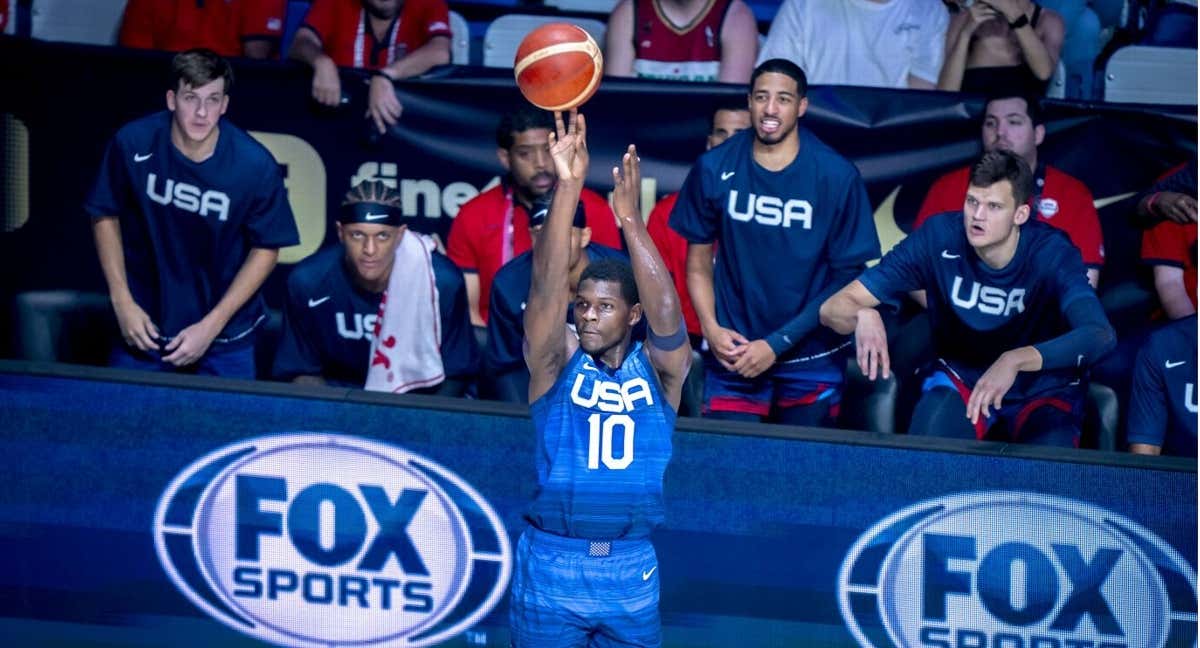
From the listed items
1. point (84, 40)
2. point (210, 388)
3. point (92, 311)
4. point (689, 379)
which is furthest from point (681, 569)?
point (84, 40)

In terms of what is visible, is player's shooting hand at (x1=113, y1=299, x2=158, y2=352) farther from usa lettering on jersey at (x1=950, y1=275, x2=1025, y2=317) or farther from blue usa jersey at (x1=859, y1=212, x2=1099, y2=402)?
usa lettering on jersey at (x1=950, y1=275, x2=1025, y2=317)

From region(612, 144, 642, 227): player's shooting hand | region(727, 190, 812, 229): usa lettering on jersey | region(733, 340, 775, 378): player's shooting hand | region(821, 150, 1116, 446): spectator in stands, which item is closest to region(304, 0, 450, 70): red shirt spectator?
region(727, 190, 812, 229): usa lettering on jersey

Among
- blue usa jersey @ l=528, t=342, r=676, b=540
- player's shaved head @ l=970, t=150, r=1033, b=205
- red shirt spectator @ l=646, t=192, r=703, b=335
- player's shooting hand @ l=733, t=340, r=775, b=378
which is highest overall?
player's shaved head @ l=970, t=150, r=1033, b=205

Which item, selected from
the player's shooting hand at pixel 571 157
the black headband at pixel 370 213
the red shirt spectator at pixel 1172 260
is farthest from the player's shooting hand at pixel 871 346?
the black headband at pixel 370 213

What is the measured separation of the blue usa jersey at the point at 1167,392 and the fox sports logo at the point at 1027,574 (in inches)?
48.5

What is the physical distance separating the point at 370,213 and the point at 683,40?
6.07 feet

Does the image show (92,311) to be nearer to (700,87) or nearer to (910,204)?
(700,87)

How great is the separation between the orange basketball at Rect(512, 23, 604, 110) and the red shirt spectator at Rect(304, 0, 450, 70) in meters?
2.08

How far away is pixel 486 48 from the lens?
8312 mm

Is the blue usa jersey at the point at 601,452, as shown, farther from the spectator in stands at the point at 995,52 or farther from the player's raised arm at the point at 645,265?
the spectator in stands at the point at 995,52

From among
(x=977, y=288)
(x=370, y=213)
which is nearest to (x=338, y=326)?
(x=370, y=213)

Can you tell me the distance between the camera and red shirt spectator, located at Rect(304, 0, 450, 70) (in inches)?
306

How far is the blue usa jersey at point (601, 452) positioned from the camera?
5.28 metres

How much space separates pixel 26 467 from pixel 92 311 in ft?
4.91
